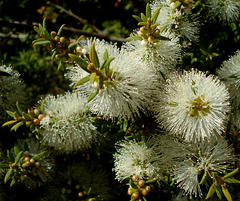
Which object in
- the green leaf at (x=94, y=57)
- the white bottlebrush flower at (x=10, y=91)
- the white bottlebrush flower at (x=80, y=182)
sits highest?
the green leaf at (x=94, y=57)

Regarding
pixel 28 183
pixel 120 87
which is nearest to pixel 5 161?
pixel 28 183

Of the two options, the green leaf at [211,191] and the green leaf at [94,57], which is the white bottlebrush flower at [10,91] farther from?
the green leaf at [211,191]

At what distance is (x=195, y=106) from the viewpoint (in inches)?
57.5

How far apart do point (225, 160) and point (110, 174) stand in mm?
1156

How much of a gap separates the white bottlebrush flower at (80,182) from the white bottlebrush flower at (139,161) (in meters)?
0.68

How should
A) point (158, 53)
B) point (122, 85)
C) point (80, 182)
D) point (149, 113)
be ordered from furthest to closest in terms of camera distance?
point (80, 182) < point (149, 113) < point (158, 53) < point (122, 85)

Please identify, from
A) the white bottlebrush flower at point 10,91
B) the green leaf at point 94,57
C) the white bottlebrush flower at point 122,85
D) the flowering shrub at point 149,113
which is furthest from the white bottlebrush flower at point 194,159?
the white bottlebrush flower at point 10,91

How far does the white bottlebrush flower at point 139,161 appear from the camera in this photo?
163cm

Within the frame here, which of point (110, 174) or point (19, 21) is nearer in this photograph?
point (110, 174)

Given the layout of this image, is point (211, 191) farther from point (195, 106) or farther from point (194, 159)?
point (195, 106)

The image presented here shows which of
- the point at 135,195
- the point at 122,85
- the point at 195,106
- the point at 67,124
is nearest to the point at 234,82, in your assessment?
the point at 195,106

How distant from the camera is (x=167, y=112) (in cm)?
158

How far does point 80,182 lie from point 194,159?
126 cm

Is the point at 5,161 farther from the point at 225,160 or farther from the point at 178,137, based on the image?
the point at 225,160
